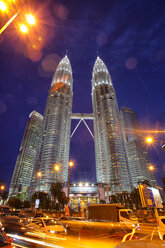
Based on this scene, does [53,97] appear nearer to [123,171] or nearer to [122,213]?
[123,171]

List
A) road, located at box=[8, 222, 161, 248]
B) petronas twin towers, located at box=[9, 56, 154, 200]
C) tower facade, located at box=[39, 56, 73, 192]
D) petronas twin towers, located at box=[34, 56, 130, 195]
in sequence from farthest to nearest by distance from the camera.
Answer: petronas twin towers, located at box=[34, 56, 130, 195] → petronas twin towers, located at box=[9, 56, 154, 200] → tower facade, located at box=[39, 56, 73, 192] → road, located at box=[8, 222, 161, 248]

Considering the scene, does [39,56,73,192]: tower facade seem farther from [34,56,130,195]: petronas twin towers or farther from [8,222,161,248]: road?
[8,222,161,248]: road

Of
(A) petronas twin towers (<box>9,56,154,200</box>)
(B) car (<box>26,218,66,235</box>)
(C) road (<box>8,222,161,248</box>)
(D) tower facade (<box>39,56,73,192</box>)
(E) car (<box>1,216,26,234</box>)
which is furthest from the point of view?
(A) petronas twin towers (<box>9,56,154,200</box>)

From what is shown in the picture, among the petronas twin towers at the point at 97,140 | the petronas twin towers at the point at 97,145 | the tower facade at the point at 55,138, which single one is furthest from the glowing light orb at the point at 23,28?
the petronas twin towers at the point at 97,140

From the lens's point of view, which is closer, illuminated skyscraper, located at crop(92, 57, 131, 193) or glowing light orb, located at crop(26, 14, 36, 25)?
glowing light orb, located at crop(26, 14, 36, 25)

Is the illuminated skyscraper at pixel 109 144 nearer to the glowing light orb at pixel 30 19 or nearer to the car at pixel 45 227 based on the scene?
the car at pixel 45 227

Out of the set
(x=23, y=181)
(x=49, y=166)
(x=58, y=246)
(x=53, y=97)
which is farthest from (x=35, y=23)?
(x=23, y=181)

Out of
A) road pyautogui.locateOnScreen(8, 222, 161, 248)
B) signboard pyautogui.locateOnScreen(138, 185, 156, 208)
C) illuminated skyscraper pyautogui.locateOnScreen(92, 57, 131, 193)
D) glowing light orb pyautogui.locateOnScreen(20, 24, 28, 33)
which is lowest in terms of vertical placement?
road pyautogui.locateOnScreen(8, 222, 161, 248)

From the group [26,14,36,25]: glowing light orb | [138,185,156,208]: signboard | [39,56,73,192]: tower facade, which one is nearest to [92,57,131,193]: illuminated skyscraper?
[39,56,73,192]: tower facade

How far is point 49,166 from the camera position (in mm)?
130500

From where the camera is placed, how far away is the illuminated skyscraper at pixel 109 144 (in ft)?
432

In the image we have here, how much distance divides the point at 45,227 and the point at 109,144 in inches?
5368

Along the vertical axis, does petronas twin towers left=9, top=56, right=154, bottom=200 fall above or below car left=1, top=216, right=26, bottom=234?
above

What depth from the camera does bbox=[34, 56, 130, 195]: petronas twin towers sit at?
431ft
